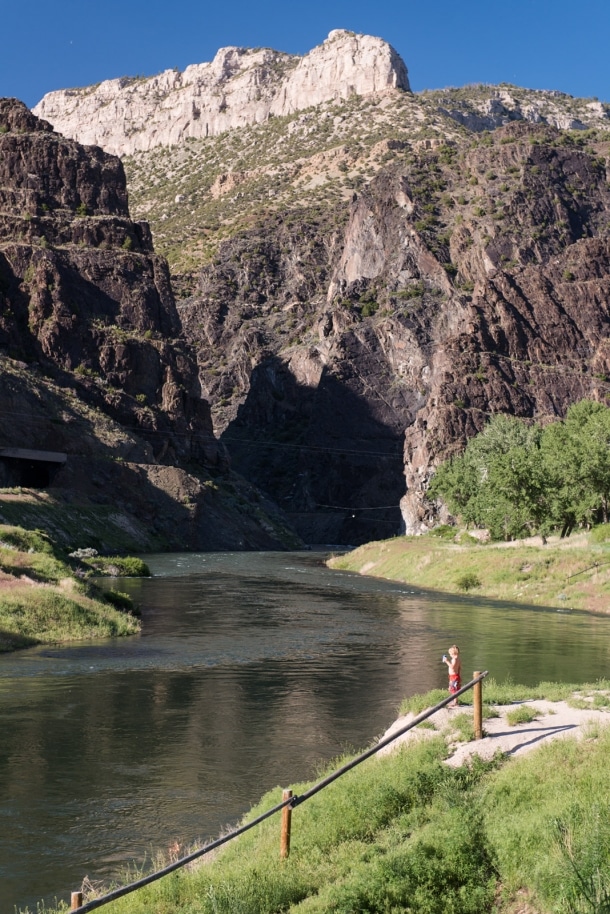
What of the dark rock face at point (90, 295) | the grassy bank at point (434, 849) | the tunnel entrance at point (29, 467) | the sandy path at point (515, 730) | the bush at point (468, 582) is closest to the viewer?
the grassy bank at point (434, 849)

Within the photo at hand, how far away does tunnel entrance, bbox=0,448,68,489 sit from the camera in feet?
431

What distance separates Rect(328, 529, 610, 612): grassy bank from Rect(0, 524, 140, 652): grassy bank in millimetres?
30399

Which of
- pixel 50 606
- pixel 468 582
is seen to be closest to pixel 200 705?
pixel 50 606

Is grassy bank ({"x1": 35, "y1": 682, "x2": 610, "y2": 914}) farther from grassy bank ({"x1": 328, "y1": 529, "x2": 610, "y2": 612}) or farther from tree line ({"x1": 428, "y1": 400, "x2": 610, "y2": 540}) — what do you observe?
tree line ({"x1": 428, "y1": 400, "x2": 610, "y2": 540})

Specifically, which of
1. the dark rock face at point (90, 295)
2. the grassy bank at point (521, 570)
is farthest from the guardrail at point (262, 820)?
the dark rock face at point (90, 295)

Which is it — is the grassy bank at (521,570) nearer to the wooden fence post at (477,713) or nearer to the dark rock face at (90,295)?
the wooden fence post at (477,713)

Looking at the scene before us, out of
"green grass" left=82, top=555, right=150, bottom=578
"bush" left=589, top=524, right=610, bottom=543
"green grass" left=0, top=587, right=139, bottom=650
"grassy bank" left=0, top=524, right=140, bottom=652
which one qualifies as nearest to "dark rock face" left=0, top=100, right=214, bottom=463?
"green grass" left=82, top=555, right=150, bottom=578

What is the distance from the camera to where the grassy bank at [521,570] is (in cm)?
6831

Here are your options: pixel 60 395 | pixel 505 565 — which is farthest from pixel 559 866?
pixel 60 395

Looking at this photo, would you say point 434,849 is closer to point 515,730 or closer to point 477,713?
point 477,713

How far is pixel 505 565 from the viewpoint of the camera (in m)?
79.0

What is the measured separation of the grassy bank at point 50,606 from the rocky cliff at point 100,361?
7380 cm

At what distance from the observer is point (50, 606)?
48531mm

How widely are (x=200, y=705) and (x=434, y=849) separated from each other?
17139 mm
